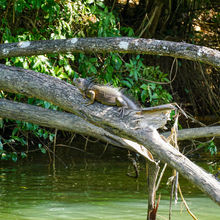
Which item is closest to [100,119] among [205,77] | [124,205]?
[124,205]

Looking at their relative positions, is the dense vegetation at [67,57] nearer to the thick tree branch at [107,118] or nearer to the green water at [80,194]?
the green water at [80,194]

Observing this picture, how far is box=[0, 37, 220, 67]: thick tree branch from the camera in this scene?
3.71m

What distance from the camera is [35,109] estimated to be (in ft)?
14.9

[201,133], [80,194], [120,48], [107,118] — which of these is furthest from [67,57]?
[107,118]

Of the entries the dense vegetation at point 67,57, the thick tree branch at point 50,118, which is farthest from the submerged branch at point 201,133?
the thick tree branch at point 50,118

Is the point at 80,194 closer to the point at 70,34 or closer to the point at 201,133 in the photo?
the point at 201,133

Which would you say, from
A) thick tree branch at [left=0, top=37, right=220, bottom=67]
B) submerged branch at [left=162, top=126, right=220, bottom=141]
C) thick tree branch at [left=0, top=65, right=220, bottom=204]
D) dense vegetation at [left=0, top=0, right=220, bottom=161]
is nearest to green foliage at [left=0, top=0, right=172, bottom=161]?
dense vegetation at [left=0, top=0, right=220, bottom=161]

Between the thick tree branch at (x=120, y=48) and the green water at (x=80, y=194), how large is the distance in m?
1.57

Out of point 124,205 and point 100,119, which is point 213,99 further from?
point 100,119

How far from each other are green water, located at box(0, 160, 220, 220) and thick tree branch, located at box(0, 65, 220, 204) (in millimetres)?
1426

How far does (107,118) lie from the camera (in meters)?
3.52

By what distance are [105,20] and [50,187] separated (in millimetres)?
2685

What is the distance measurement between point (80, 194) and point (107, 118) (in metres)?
2.79

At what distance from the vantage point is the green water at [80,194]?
4992 mm
